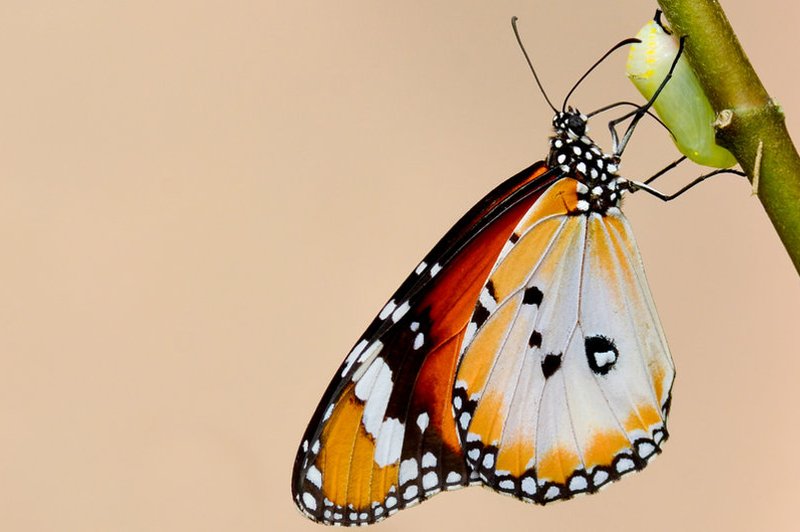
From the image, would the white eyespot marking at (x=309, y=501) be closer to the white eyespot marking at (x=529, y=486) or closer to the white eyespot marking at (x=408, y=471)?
the white eyespot marking at (x=408, y=471)

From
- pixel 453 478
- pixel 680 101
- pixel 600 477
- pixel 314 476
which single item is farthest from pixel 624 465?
pixel 680 101

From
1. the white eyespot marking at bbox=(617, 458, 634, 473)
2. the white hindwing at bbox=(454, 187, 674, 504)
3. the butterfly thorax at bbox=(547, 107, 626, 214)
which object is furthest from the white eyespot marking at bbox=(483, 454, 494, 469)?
the butterfly thorax at bbox=(547, 107, 626, 214)

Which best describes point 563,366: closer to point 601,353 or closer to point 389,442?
point 601,353

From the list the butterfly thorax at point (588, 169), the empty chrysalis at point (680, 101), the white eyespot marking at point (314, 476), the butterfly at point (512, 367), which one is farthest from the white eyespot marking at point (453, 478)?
the empty chrysalis at point (680, 101)

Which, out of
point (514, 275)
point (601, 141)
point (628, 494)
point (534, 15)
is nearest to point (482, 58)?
point (534, 15)

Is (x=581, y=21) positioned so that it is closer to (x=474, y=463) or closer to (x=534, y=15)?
(x=534, y=15)

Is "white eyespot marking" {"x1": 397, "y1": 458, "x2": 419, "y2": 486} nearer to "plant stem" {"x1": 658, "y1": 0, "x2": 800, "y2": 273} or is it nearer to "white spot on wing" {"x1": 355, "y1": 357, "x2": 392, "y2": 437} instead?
"white spot on wing" {"x1": 355, "y1": 357, "x2": 392, "y2": 437}
